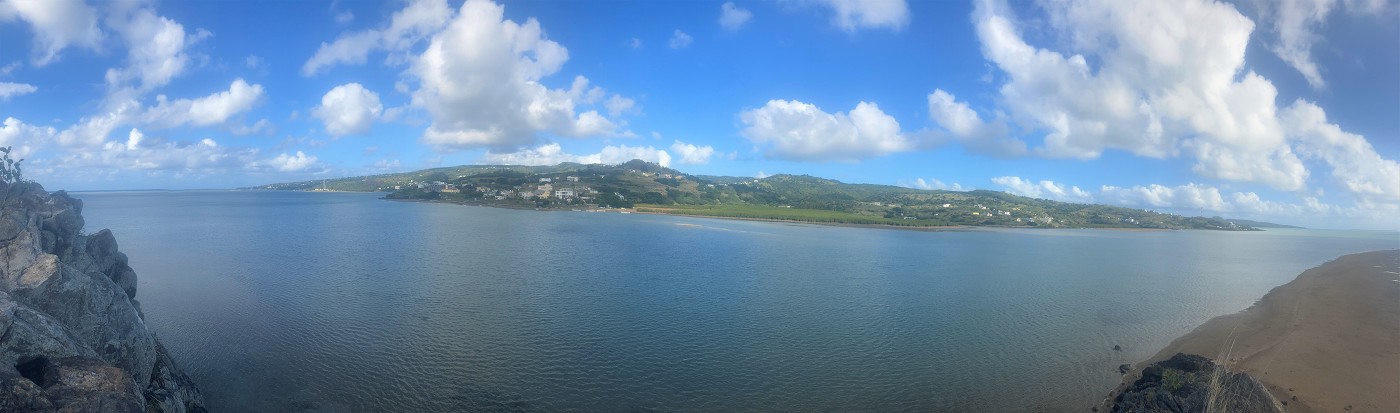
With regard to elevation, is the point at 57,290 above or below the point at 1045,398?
above

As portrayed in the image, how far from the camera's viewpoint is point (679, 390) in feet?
55.9

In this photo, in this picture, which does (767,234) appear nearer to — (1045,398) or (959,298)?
(959,298)

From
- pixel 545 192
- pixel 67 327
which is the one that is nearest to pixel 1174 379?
pixel 67 327

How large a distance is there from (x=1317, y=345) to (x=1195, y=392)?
14.3 metres

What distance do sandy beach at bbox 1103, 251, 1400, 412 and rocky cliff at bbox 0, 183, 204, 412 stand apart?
77.4ft

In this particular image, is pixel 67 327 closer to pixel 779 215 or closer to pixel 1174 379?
pixel 1174 379

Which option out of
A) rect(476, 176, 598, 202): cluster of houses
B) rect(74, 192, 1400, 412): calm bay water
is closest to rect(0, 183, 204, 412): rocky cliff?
rect(74, 192, 1400, 412): calm bay water

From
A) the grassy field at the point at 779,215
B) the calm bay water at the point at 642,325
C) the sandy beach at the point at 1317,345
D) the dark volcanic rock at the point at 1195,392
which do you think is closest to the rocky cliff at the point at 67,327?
the calm bay water at the point at 642,325

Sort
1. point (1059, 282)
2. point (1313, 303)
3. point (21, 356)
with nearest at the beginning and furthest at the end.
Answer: point (21, 356) → point (1313, 303) → point (1059, 282)

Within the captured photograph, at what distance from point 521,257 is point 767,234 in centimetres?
3815

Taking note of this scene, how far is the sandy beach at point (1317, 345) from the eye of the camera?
658 inches

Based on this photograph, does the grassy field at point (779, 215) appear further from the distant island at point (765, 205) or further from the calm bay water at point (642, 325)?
the calm bay water at point (642, 325)

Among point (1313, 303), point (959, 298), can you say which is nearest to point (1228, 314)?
point (1313, 303)

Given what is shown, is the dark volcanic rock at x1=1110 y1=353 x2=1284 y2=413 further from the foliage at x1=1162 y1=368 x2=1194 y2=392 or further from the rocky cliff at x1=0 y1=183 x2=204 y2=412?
the rocky cliff at x1=0 y1=183 x2=204 y2=412
